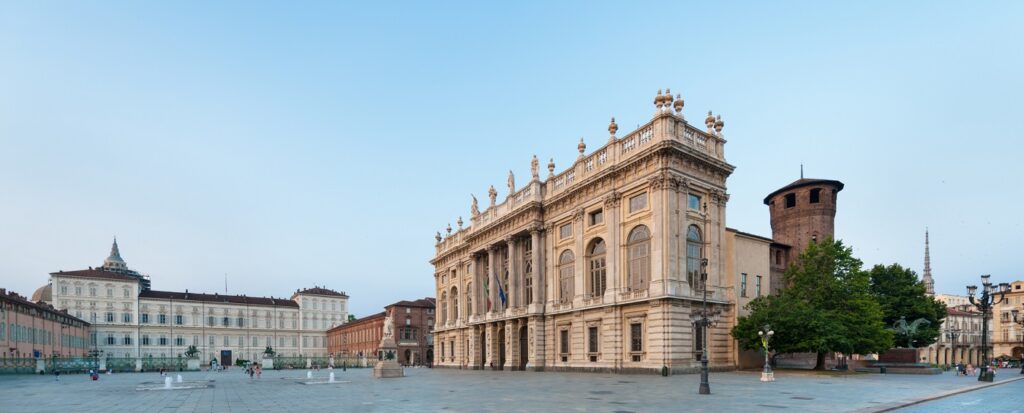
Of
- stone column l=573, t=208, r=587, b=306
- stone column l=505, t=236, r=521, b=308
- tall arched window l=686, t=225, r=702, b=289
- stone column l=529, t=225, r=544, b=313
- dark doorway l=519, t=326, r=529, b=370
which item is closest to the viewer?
A: tall arched window l=686, t=225, r=702, b=289

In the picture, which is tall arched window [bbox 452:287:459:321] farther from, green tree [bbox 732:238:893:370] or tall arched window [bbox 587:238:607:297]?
green tree [bbox 732:238:893:370]

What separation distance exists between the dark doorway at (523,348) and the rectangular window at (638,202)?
1701cm

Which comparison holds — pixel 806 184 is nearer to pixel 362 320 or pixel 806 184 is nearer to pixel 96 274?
Answer: pixel 362 320

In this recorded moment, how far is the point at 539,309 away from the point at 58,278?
97252mm

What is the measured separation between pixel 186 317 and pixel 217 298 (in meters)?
6.86

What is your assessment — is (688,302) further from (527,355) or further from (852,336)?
(527,355)

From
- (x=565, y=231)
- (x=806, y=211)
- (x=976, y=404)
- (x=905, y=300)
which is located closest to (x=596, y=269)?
(x=565, y=231)

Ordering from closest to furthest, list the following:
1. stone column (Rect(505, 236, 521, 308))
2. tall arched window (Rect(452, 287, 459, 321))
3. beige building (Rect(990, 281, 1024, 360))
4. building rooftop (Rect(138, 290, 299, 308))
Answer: stone column (Rect(505, 236, 521, 308)), tall arched window (Rect(452, 287, 459, 321)), beige building (Rect(990, 281, 1024, 360)), building rooftop (Rect(138, 290, 299, 308))

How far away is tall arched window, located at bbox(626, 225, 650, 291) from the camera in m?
38.8

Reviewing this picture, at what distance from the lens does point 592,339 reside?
141ft

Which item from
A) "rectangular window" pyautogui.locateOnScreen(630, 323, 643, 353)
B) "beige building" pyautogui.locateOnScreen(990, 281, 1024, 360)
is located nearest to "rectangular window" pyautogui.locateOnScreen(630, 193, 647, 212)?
"rectangular window" pyautogui.locateOnScreen(630, 323, 643, 353)

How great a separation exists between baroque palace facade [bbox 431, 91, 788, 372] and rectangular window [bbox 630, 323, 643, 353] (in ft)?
0.28

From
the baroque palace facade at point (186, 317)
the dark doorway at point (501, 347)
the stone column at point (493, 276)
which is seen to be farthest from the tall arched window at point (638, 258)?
the baroque palace facade at point (186, 317)

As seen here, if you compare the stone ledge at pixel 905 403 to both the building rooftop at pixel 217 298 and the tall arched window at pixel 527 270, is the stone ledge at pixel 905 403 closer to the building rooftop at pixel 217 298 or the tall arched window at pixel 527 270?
the tall arched window at pixel 527 270
